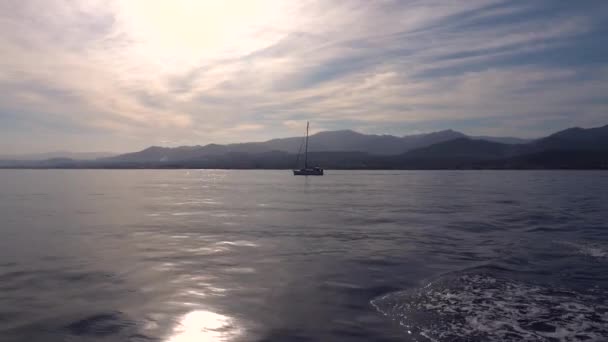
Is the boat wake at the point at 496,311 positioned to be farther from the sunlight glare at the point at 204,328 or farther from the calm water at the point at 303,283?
the sunlight glare at the point at 204,328

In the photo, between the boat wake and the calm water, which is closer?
the boat wake

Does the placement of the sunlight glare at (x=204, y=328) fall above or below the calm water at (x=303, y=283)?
above

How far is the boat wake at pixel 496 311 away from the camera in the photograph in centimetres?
1034

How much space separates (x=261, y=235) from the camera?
2703cm

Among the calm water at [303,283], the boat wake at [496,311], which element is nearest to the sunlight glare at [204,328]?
the calm water at [303,283]

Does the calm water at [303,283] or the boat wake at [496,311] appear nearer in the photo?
the boat wake at [496,311]

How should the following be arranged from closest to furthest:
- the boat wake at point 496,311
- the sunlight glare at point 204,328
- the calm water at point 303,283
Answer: the sunlight glare at point 204,328 → the boat wake at point 496,311 → the calm water at point 303,283

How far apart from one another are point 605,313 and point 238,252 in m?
15.6

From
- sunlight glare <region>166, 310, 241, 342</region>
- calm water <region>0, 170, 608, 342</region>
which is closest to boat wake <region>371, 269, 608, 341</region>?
calm water <region>0, 170, 608, 342</region>

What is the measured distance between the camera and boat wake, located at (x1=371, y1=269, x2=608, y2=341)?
10.3 metres

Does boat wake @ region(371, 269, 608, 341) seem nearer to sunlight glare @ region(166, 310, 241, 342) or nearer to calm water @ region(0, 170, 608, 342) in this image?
calm water @ region(0, 170, 608, 342)

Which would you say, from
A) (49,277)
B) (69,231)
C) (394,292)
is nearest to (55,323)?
(49,277)

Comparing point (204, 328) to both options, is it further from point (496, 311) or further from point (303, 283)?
point (496, 311)

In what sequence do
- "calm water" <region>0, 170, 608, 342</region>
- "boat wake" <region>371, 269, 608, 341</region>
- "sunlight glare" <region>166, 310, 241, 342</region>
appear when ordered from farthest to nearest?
A: "calm water" <region>0, 170, 608, 342</region> → "boat wake" <region>371, 269, 608, 341</region> → "sunlight glare" <region>166, 310, 241, 342</region>
